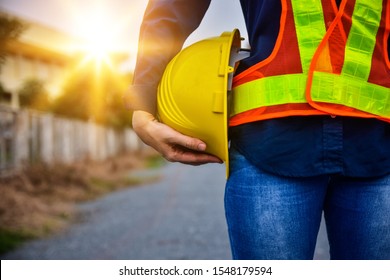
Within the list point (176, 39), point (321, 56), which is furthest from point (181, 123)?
point (321, 56)

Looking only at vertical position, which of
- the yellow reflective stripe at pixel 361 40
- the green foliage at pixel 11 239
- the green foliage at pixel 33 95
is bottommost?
the green foliage at pixel 11 239

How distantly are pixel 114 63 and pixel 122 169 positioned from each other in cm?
596

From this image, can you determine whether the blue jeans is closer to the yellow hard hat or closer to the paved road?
the yellow hard hat

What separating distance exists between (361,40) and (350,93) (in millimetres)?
126

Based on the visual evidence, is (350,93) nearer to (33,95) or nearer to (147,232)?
(147,232)

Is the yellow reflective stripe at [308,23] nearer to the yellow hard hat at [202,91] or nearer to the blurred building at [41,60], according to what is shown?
the yellow hard hat at [202,91]

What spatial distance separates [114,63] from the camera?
20234 mm

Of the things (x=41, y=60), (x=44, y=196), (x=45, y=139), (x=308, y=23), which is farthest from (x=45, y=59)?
(x=308, y=23)

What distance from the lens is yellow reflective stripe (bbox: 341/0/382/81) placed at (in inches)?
49.1

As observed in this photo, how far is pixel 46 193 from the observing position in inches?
340

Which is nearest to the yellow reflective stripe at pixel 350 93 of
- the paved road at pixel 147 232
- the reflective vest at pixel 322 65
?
the reflective vest at pixel 322 65

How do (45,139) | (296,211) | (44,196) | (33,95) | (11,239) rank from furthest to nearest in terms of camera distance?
(33,95), (45,139), (44,196), (11,239), (296,211)

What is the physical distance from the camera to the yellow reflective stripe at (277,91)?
4.09 ft
